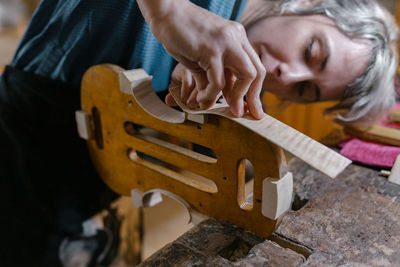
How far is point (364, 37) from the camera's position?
1032mm

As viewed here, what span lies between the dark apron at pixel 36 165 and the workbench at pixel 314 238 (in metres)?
0.59

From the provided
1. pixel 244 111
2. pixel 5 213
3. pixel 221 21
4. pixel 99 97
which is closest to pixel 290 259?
pixel 244 111

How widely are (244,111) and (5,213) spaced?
0.83 metres

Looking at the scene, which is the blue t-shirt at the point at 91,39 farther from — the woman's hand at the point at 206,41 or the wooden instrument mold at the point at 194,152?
the woman's hand at the point at 206,41

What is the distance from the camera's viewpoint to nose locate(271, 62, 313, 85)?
99cm

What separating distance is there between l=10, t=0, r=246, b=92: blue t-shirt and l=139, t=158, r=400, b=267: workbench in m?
0.50

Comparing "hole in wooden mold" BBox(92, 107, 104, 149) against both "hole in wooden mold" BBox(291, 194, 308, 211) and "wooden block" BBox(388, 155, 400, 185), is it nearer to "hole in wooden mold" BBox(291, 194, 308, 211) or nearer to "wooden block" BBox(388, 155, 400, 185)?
"hole in wooden mold" BBox(291, 194, 308, 211)

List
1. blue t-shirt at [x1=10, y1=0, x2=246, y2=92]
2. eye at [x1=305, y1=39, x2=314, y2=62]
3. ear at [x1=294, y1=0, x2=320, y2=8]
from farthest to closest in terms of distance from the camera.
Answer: ear at [x1=294, y1=0, x2=320, y2=8] < eye at [x1=305, y1=39, x2=314, y2=62] < blue t-shirt at [x1=10, y1=0, x2=246, y2=92]

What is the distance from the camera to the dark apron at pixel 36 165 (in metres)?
1.03

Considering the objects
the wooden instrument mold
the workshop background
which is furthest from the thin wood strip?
the workshop background

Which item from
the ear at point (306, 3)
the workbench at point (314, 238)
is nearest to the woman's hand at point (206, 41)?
the workbench at point (314, 238)

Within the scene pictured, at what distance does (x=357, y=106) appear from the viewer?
112 centimetres

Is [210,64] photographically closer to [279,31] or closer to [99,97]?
[99,97]

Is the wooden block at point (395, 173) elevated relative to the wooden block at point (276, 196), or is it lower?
lower
